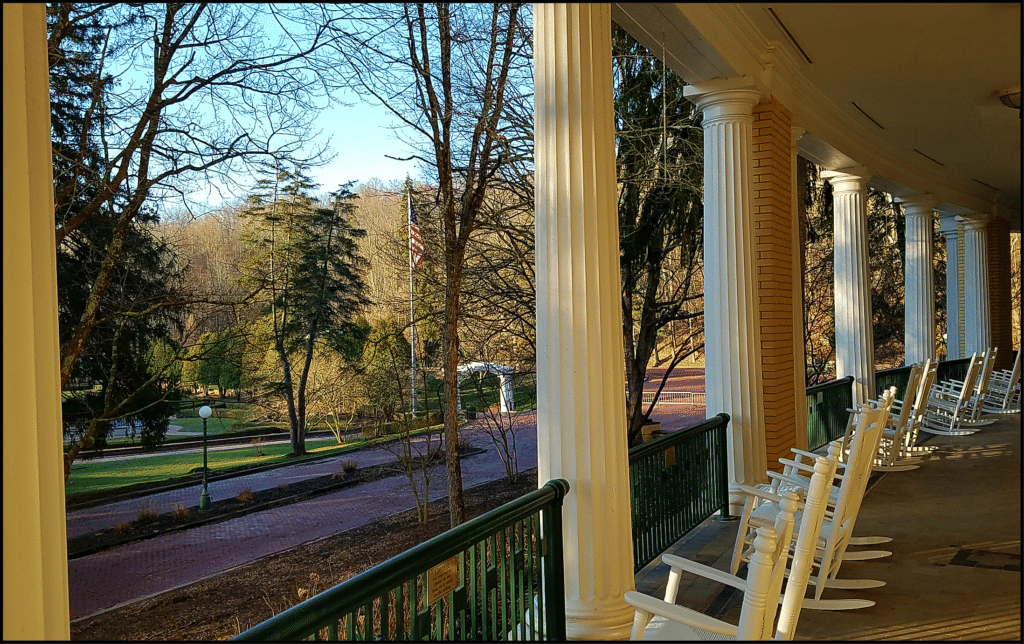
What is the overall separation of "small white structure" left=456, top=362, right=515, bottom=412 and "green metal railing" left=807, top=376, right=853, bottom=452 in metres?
6.45

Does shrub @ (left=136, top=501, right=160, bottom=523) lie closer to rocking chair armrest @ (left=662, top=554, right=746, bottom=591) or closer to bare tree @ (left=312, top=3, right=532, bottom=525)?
bare tree @ (left=312, top=3, right=532, bottom=525)

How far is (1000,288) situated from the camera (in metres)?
18.4

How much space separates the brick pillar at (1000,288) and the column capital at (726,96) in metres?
13.4

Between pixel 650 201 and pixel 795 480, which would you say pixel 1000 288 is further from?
pixel 795 480

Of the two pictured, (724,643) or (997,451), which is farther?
(997,451)

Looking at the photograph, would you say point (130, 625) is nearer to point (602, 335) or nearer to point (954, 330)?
point (602, 335)

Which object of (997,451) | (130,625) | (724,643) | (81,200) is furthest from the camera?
(130,625)

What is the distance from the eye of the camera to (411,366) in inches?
670

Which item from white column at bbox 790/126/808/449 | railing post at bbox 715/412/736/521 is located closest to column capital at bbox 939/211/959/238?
white column at bbox 790/126/808/449

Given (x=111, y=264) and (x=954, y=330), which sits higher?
(x=111, y=264)

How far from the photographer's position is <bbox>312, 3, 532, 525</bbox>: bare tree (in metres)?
14.2

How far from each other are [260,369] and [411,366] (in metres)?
3.02

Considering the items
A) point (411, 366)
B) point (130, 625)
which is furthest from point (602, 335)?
point (130, 625)

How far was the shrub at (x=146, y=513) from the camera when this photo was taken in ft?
55.7
